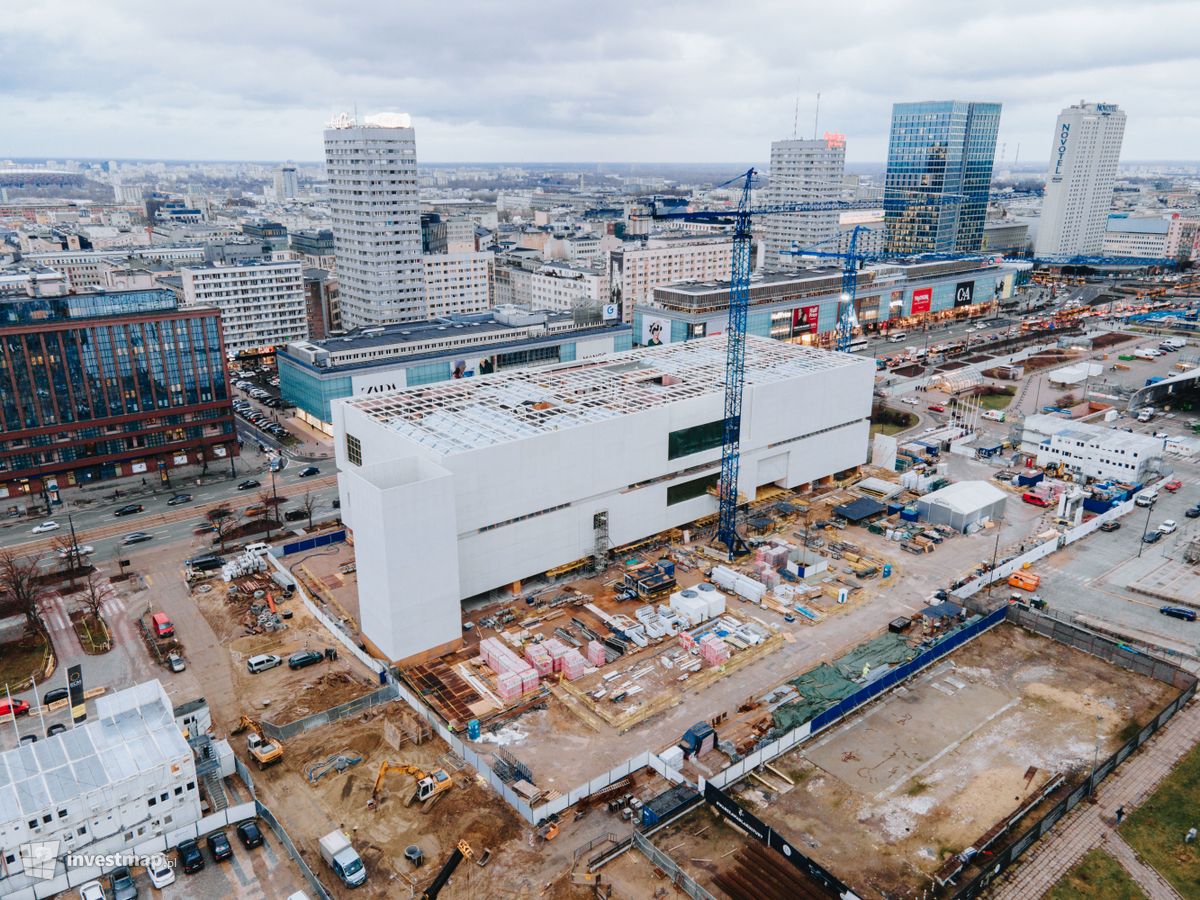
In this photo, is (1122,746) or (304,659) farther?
(304,659)

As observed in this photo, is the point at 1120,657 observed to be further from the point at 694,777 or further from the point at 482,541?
the point at 482,541

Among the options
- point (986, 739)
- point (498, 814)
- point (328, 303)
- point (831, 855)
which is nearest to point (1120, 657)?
point (986, 739)

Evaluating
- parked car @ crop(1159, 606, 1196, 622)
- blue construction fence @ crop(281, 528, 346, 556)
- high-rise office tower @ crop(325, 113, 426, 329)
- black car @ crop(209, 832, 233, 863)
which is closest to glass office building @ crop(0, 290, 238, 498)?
blue construction fence @ crop(281, 528, 346, 556)

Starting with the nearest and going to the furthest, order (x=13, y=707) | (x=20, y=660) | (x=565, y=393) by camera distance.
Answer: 1. (x=13, y=707)
2. (x=20, y=660)
3. (x=565, y=393)

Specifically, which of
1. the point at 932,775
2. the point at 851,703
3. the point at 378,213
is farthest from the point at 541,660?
the point at 378,213

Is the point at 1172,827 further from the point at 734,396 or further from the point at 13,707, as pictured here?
the point at 13,707

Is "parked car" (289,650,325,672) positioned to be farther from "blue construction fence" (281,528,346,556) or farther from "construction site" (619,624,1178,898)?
"construction site" (619,624,1178,898)

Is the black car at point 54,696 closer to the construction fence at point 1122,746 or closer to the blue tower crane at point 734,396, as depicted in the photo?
the blue tower crane at point 734,396
